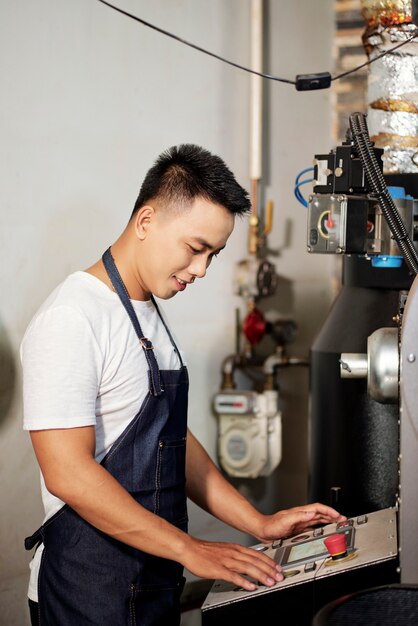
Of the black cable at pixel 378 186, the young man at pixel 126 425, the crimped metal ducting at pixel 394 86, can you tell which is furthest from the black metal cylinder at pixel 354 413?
the young man at pixel 126 425

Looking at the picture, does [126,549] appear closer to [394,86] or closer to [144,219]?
[144,219]

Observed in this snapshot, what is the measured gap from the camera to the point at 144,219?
4.83ft

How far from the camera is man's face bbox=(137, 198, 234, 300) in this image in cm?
143

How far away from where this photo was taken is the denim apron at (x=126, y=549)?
1.43 m

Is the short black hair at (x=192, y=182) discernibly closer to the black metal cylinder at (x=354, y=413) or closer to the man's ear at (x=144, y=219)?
the man's ear at (x=144, y=219)

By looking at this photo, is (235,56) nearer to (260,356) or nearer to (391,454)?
(260,356)

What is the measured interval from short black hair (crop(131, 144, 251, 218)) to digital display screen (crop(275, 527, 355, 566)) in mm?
551

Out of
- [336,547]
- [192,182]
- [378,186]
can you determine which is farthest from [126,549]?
[378,186]

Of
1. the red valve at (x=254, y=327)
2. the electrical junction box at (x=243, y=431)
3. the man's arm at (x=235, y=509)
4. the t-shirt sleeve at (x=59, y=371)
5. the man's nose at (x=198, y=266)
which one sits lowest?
the electrical junction box at (x=243, y=431)

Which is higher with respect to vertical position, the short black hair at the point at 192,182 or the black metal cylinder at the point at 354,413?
the short black hair at the point at 192,182

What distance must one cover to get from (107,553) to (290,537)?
0.33 meters

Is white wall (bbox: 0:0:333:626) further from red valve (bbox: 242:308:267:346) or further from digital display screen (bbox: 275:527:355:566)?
digital display screen (bbox: 275:527:355:566)

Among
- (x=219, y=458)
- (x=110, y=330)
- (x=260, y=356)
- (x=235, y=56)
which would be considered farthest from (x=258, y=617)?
(x=235, y=56)

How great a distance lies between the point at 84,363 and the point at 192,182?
353 millimetres
